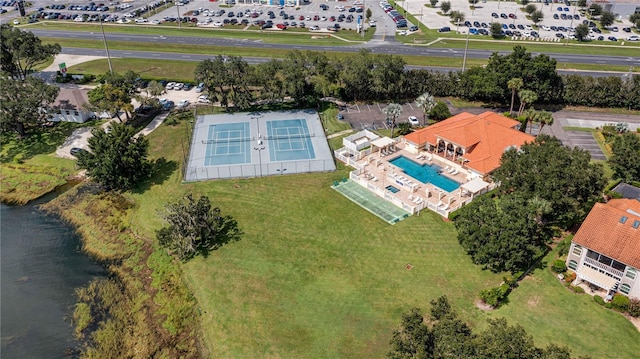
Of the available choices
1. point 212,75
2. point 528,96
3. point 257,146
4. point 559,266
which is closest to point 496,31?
point 528,96

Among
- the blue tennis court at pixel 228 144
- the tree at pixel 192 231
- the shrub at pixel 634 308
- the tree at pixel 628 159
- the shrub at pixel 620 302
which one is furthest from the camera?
the blue tennis court at pixel 228 144

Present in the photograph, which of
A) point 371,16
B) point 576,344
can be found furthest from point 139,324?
point 371,16

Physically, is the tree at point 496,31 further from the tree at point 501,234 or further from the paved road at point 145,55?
the tree at point 501,234

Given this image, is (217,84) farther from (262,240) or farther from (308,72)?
(262,240)

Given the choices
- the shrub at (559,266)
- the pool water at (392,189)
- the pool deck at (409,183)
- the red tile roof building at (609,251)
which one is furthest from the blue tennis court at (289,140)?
the red tile roof building at (609,251)

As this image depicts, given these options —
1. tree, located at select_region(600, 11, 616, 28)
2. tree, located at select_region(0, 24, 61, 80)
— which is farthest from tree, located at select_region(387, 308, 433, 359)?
tree, located at select_region(600, 11, 616, 28)

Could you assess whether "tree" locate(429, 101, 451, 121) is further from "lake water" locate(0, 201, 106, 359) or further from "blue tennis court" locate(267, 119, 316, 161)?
"lake water" locate(0, 201, 106, 359)
